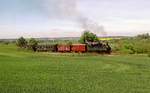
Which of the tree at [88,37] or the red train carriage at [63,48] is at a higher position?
the tree at [88,37]

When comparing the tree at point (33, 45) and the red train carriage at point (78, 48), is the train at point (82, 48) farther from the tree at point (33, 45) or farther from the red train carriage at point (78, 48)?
the tree at point (33, 45)

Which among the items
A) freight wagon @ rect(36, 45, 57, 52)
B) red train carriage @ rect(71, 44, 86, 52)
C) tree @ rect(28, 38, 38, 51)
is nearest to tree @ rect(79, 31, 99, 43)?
tree @ rect(28, 38, 38, 51)

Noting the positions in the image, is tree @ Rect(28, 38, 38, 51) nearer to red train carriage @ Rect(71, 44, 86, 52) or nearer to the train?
the train

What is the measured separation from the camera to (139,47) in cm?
9856

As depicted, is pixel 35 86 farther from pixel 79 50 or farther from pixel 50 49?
pixel 50 49

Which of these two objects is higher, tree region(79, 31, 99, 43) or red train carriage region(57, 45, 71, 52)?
tree region(79, 31, 99, 43)

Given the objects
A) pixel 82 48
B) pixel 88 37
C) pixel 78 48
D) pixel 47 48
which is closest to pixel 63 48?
pixel 47 48

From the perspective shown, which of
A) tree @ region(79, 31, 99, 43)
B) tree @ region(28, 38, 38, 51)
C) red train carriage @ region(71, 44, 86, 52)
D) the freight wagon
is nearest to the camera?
red train carriage @ region(71, 44, 86, 52)

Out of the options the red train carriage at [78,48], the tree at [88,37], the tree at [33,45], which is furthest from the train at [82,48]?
the tree at [88,37]

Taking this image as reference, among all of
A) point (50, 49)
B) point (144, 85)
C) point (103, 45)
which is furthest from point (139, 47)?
point (144, 85)

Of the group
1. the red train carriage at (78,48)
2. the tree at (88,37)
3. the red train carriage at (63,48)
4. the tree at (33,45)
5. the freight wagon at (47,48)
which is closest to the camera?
the red train carriage at (78,48)

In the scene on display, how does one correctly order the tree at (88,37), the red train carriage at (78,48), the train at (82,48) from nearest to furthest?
the train at (82,48), the red train carriage at (78,48), the tree at (88,37)

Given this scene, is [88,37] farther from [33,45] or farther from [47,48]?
[47,48]

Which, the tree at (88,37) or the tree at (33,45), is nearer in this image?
the tree at (33,45)
